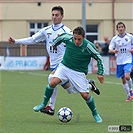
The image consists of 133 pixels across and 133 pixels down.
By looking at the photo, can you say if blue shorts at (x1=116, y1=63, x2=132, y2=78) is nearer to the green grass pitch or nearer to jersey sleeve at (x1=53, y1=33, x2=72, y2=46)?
the green grass pitch

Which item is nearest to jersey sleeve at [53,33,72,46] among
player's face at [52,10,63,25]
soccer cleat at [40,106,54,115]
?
player's face at [52,10,63,25]

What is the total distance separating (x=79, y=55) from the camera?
11094 mm

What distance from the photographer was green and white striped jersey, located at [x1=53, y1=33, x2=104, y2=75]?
11.0m

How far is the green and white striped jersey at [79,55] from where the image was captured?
11031 mm

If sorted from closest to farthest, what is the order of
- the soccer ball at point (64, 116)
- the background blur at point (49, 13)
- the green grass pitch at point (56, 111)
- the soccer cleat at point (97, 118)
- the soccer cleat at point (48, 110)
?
the green grass pitch at point (56, 111), the soccer ball at point (64, 116), the soccer cleat at point (97, 118), the soccer cleat at point (48, 110), the background blur at point (49, 13)

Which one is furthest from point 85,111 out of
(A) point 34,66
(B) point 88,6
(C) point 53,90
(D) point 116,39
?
(B) point 88,6

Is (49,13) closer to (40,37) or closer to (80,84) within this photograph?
(40,37)

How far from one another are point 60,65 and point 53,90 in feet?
1.62

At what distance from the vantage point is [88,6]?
44.4 m

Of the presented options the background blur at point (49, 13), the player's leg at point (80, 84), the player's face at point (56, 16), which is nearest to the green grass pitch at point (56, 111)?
the player's leg at point (80, 84)

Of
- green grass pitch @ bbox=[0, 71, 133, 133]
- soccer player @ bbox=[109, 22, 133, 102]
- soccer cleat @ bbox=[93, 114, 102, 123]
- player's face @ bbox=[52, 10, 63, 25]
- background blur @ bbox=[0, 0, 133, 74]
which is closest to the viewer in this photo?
green grass pitch @ bbox=[0, 71, 133, 133]

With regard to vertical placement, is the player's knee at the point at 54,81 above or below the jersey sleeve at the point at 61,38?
below

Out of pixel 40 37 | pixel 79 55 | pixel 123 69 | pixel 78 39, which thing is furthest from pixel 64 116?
pixel 123 69

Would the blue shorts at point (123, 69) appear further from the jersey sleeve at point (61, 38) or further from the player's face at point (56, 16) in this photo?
the jersey sleeve at point (61, 38)
